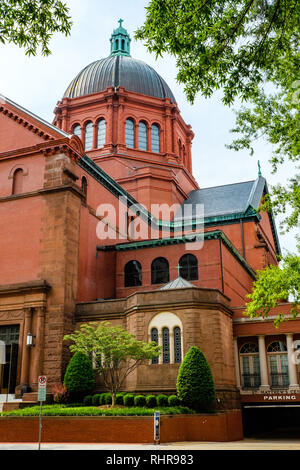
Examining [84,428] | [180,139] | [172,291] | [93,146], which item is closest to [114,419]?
[84,428]

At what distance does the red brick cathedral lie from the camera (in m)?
25.0

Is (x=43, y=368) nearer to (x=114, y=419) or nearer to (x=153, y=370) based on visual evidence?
(x=153, y=370)

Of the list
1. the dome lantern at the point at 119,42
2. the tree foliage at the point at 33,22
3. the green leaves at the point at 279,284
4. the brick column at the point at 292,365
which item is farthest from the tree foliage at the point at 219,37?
the dome lantern at the point at 119,42

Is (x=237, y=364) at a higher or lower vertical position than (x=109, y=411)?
higher

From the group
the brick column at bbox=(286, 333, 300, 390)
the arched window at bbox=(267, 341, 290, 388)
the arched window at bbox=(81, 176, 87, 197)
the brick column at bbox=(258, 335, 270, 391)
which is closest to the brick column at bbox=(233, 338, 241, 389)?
the brick column at bbox=(258, 335, 270, 391)

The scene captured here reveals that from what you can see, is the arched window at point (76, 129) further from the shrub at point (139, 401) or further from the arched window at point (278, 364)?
the shrub at point (139, 401)

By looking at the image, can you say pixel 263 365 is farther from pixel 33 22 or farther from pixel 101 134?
pixel 101 134

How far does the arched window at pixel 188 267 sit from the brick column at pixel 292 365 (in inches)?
273

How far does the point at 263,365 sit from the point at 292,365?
1.52 m

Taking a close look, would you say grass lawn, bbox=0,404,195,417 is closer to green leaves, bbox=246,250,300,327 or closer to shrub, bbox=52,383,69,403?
shrub, bbox=52,383,69,403

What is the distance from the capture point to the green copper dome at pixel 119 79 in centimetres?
5363

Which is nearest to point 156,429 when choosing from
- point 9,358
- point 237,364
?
A: point 237,364

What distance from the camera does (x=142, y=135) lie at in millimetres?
51875

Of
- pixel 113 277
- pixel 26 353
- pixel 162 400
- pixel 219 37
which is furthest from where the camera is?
pixel 113 277
